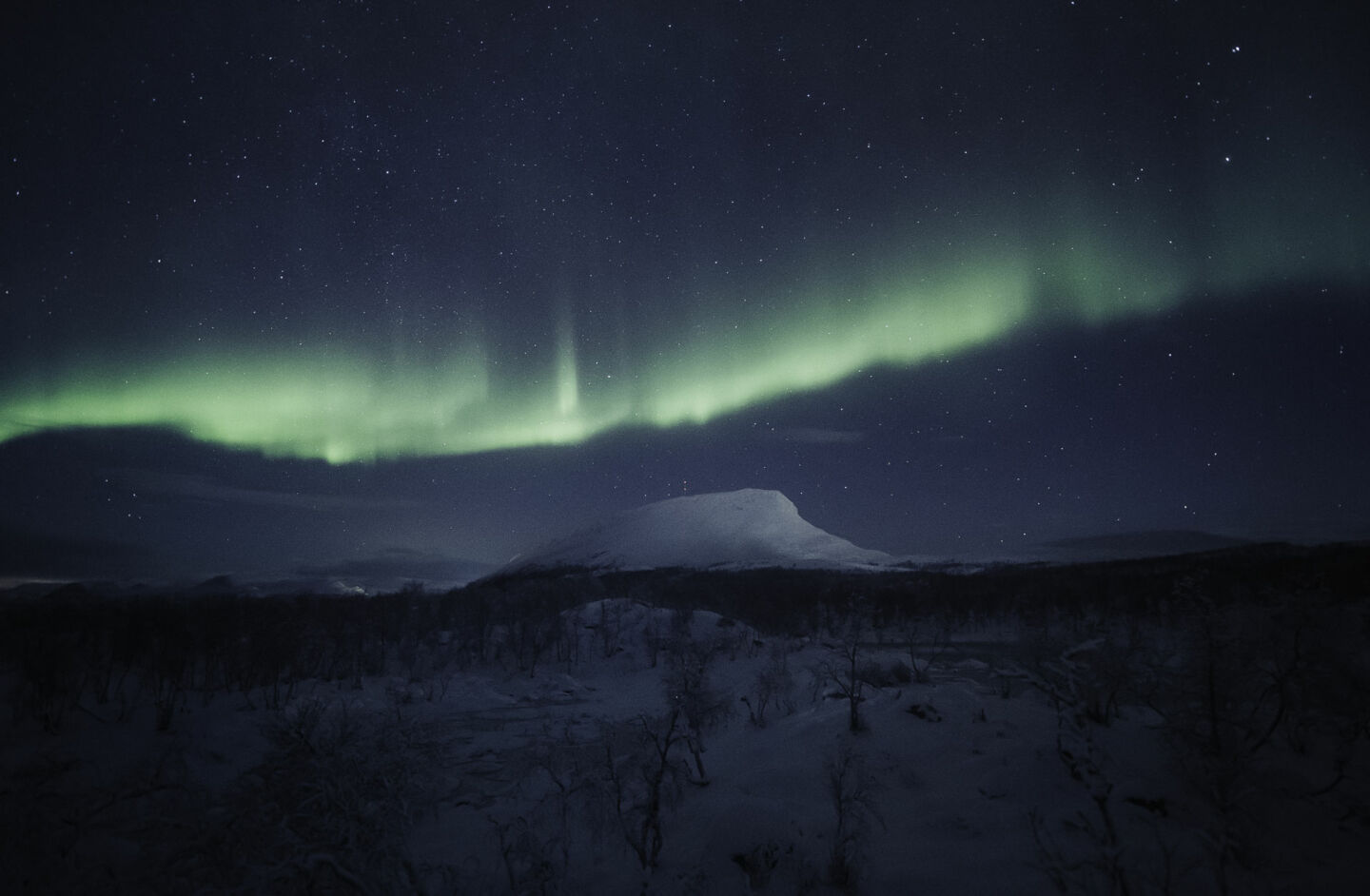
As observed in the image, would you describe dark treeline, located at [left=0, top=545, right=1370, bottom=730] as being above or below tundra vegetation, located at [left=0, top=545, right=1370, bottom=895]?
below

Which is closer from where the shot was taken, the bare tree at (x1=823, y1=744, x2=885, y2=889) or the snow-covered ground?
the snow-covered ground

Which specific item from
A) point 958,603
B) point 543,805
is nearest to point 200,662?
point 543,805

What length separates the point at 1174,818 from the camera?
11773 mm

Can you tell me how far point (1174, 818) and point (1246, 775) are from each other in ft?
5.15

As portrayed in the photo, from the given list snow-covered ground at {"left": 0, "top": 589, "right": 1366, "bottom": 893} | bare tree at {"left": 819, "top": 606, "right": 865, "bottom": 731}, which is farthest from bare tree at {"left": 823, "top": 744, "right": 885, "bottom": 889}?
bare tree at {"left": 819, "top": 606, "right": 865, "bottom": 731}

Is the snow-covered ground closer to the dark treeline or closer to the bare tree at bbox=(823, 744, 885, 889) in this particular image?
the bare tree at bbox=(823, 744, 885, 889)

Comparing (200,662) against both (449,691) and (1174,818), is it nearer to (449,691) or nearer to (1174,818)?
(449,691)

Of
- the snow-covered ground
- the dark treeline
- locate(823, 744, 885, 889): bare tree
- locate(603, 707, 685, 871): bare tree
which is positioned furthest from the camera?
the dark treeline

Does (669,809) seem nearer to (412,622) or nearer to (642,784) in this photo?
(642,784)

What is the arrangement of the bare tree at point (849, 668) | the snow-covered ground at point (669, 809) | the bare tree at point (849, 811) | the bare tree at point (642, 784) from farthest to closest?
1. the bare tree at point (849, 668)
2. the bare tree at point (642, 784)
3. the bare tree at point (849, 811)
4. the snow-covered ground at point (669, 809)

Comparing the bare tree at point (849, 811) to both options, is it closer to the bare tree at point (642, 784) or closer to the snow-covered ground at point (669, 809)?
the snow-covered ground at point (669, 809)

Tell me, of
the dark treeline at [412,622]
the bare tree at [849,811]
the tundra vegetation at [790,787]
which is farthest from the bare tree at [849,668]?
the dark treeline at [412,622]

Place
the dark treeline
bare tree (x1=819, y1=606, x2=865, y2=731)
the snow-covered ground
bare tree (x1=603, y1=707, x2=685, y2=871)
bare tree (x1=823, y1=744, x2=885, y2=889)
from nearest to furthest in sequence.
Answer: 1. the snow-covered ground
2. bare tree (x1=823, y1=744, x2=885, y2=889)
3. bare tree (x1=603, y1=707, x2=685, y2=871)
4. bare tree (x1=819, y1=606, x2=865, y2=731)
5. the dark treeline

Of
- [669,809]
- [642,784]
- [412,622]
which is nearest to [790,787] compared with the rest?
[669,809]
